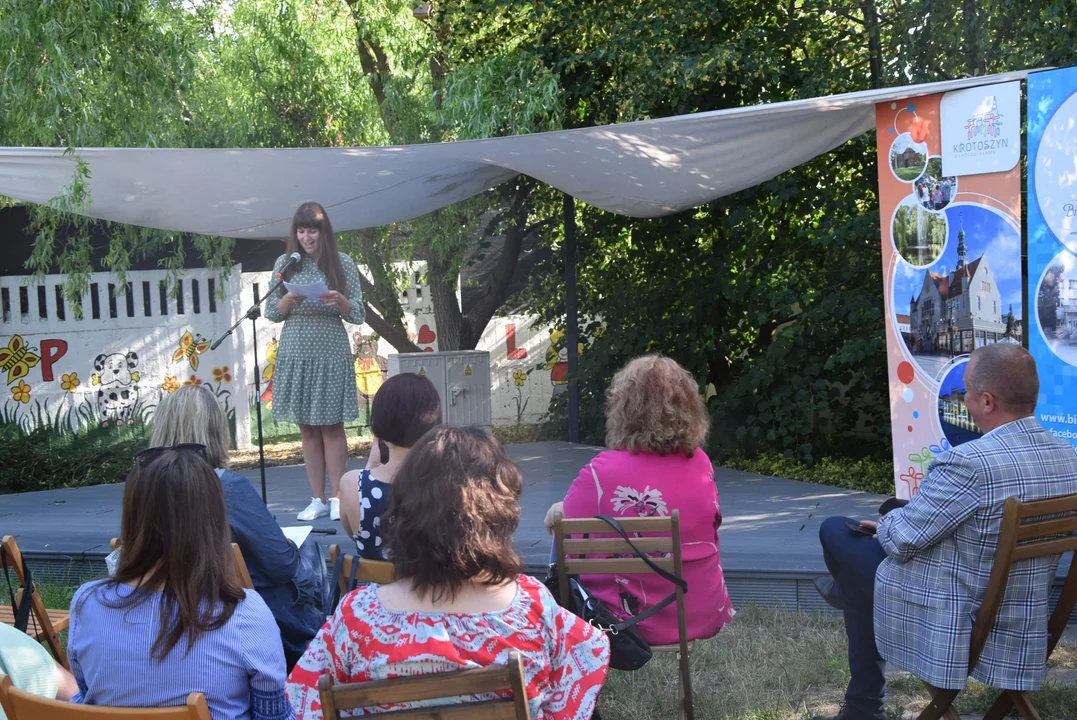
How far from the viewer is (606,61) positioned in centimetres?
696

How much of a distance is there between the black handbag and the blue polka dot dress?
19.2 inches

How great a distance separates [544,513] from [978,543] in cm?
294

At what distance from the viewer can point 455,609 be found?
1.75m

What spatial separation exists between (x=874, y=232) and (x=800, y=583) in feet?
11.3

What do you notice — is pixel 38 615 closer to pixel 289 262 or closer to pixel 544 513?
pixel 289 262

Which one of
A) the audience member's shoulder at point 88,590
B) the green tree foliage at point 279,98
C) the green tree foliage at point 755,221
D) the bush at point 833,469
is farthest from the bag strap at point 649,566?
the green tree foliage at point 755,221

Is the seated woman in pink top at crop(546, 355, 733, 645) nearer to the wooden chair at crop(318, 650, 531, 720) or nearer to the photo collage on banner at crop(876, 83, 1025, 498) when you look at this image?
the wooden chair at crop(318, 650, 531, 720)

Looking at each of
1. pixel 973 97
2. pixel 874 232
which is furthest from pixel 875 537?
pixel 874 232

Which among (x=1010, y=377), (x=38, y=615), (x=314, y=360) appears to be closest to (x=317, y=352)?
(x=314, y=360)

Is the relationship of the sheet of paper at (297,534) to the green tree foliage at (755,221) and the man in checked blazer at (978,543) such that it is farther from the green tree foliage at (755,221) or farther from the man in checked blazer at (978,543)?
the green tree foliage at (755,221)

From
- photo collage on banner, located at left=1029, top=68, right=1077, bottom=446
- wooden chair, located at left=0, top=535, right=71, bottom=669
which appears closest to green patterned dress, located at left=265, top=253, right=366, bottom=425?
wooden chair, located at left=0, top=535, right=71, bottom=669

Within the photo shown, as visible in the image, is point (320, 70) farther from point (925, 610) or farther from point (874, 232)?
point (925, 610)

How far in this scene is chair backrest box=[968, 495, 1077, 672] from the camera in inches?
92.4

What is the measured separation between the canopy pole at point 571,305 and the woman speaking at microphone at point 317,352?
2867 millimetres
